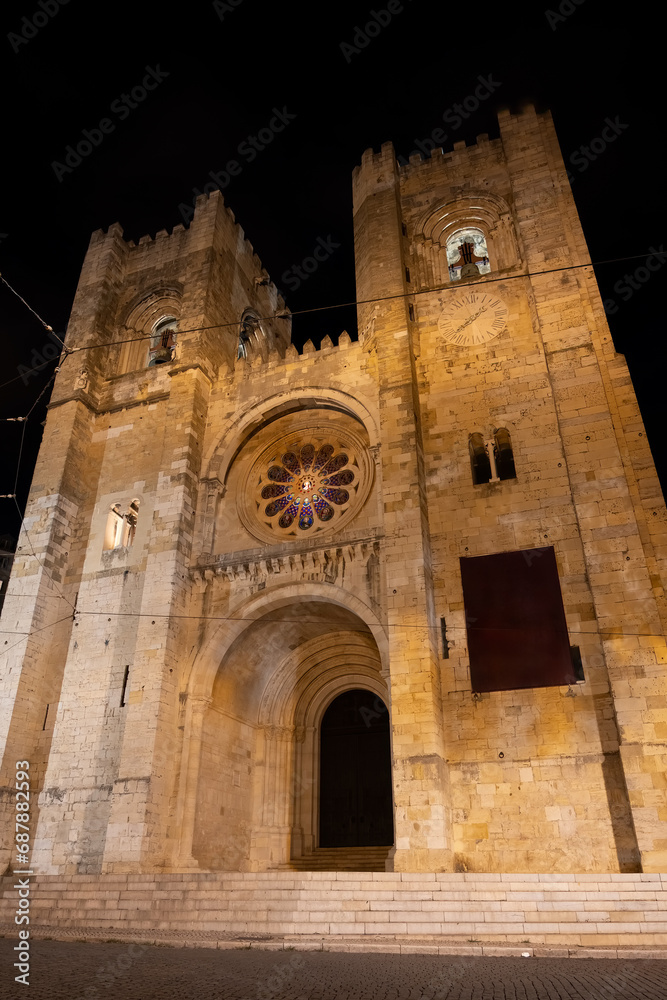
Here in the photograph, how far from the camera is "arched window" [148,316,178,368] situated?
1906cm

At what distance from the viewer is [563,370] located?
1336cm

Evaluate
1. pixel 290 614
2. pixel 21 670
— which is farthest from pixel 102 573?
pixel 290 614

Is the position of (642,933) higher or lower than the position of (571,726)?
lower

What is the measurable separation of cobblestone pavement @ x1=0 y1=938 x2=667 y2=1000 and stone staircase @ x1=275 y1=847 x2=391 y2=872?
692cm

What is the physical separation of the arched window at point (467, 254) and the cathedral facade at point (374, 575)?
0.21 ft

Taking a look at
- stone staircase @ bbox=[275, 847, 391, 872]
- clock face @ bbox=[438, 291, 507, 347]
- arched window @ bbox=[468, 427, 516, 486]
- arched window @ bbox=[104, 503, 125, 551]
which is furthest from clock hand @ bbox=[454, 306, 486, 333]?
stone staircase @ bbox=[275, 847, 391, 872]

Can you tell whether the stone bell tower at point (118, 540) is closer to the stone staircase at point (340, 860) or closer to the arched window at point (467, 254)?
the stone staircase at point (340, 860)

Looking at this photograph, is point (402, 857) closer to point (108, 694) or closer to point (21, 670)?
point (108, 694)

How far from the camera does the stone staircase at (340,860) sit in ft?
44.3

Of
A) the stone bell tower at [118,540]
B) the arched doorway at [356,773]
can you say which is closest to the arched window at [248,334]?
the stone bell tower at [118,540]

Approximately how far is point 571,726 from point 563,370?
270 inches

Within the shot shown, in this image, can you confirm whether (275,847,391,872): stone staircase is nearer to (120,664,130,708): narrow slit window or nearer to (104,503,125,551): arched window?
(120,664,130,708): narrow slit window

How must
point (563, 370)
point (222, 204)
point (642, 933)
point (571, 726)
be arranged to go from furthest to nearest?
point (222, 204) → point (563, 370) → point (571, 726) → point (642, 933)

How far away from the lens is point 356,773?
15328 mm
